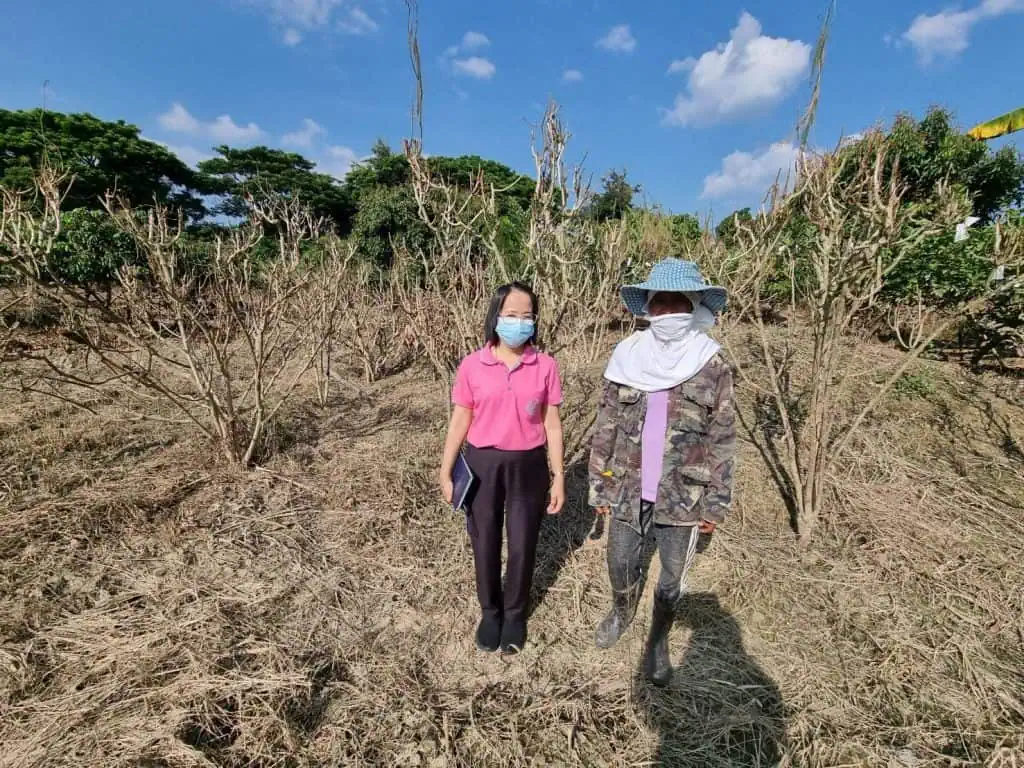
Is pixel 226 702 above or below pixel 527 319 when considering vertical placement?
below

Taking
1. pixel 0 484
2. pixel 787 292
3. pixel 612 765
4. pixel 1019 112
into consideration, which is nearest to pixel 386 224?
pixel 787 292

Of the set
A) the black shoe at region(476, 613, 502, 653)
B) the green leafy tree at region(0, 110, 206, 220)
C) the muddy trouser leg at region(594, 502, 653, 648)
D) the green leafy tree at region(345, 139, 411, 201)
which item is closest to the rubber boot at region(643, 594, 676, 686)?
the muddy trouser leg at region(594, 502, 653, 648)

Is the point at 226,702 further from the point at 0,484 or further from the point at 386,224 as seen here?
the point at 386,224

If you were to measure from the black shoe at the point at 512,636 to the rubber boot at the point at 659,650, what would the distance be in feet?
1.72

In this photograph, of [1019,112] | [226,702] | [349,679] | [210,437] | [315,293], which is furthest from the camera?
[1019,112]

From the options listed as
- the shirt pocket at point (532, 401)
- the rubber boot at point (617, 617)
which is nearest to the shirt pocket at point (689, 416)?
the shirt pocket at point (532, 401)

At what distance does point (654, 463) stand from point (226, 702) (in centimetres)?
176

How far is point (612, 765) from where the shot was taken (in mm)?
1582

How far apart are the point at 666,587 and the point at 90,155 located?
2119cm

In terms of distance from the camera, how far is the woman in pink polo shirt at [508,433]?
175cm

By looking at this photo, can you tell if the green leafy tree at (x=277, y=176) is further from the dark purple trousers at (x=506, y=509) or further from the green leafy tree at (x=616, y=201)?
the dark purple trousers at (x=506, y=509)

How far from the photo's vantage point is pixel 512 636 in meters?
2.03

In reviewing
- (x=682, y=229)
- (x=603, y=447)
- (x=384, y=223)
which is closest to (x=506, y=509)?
(x=603, y=447)

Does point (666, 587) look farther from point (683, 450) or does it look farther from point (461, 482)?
point (461, 482)
